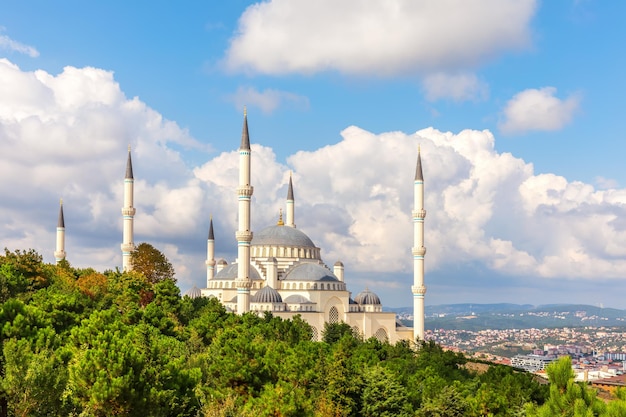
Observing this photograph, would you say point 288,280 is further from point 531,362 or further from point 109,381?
point 531,362

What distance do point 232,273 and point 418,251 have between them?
1519 centimetres

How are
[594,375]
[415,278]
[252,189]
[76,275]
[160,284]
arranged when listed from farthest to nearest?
[594,375]
[415,278]
[252,189]
[76,275]
[160,284]

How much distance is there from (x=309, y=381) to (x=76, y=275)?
28.2m

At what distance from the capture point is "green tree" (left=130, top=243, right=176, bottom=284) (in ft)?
184

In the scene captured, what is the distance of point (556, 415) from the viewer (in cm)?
1647

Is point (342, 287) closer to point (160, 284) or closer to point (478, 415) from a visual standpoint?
point (160, 284)

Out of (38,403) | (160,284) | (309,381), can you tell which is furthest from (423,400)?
(160,284)

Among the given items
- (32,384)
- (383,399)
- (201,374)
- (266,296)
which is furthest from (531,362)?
(32,384)

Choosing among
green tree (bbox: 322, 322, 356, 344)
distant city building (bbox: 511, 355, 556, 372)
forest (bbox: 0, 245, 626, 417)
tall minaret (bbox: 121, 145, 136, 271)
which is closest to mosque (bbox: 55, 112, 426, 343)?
tall minaret (bbox: 121, 145, 136, 271)

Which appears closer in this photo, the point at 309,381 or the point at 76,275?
the point at 309,381

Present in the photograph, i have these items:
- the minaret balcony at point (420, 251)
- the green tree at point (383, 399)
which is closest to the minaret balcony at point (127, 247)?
the minaret balcony at point (420, 251)

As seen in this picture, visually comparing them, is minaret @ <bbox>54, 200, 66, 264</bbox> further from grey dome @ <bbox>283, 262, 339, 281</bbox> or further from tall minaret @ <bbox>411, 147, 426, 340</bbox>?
tall minaret @ <bbox>411, 147, 426, 340</bbox>

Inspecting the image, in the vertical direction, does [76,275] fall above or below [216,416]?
above

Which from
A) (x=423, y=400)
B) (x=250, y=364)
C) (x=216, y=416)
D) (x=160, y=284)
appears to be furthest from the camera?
(x=160, y=284)
